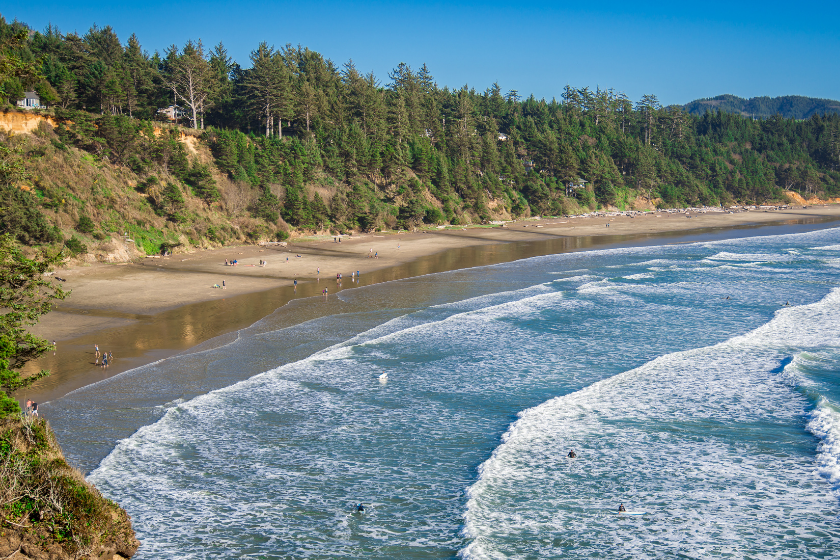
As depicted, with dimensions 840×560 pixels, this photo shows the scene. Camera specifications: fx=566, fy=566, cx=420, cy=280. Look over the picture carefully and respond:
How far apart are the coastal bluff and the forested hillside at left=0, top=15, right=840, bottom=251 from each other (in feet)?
28.0

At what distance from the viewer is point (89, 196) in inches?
1880

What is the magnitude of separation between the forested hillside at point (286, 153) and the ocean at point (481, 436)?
11.1m

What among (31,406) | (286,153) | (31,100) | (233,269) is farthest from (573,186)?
(31,406)

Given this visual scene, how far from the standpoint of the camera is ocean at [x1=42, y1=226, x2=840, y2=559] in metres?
13.5

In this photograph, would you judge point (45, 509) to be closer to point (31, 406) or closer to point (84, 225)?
point (31, 406)

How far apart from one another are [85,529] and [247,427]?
27.8ft

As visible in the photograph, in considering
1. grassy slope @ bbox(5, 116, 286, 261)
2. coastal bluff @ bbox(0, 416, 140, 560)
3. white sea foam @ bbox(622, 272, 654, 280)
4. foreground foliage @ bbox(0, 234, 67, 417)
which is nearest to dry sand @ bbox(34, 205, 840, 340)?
grassy slope @ bbox(5, 116, 286, 261)

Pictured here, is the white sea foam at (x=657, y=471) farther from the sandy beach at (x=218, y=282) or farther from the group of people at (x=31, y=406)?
the sandy beach at (x=218, y=282)

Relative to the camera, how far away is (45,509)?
1027 cm

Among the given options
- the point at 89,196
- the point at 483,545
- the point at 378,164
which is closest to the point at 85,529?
the point at 483,545

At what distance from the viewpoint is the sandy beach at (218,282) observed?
2600cm

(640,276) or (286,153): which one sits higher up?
(286,153)

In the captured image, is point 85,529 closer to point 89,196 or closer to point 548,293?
point 548,293

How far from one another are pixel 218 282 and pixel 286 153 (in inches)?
1293
